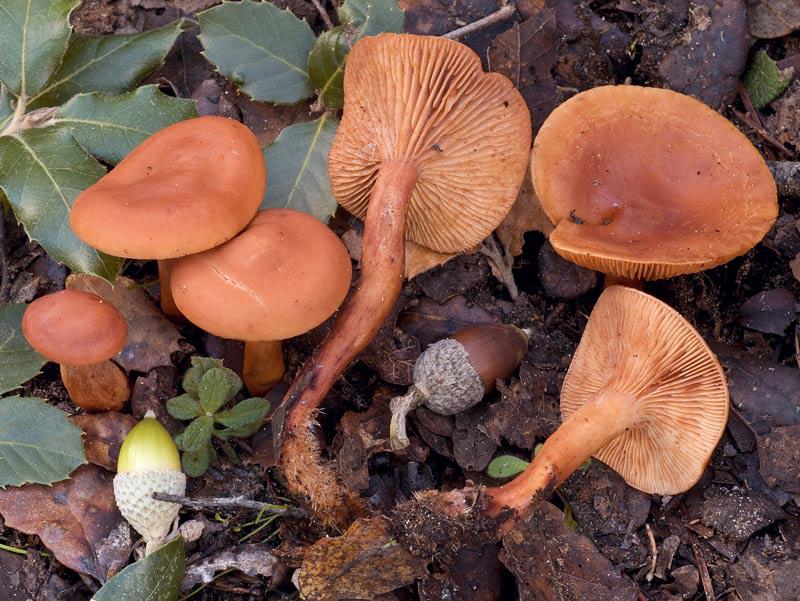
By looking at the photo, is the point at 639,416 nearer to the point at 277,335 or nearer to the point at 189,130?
the point at 277,335

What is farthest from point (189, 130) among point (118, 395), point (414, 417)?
point (414, 417)

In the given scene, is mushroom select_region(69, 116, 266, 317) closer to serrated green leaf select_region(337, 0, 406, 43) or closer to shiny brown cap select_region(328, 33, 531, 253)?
shiny brown cap select_region(328, 33, 531, 253)

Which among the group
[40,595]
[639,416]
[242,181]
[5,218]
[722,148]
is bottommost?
[40,595]

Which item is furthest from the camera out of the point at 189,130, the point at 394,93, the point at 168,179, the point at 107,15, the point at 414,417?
the point at 107,15

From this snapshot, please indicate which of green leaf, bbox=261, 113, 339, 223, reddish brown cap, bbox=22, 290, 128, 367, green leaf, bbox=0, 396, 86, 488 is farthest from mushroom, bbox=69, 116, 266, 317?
green leaf, bbox=0, 396, 86, 488

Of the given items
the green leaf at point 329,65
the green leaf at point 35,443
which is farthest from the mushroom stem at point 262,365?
the green leaf at point 329,65

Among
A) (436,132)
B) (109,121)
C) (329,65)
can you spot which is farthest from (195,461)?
(329,65)

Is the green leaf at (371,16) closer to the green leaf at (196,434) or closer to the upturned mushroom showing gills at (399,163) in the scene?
the upturned mushroom showing gills at (399,163)
